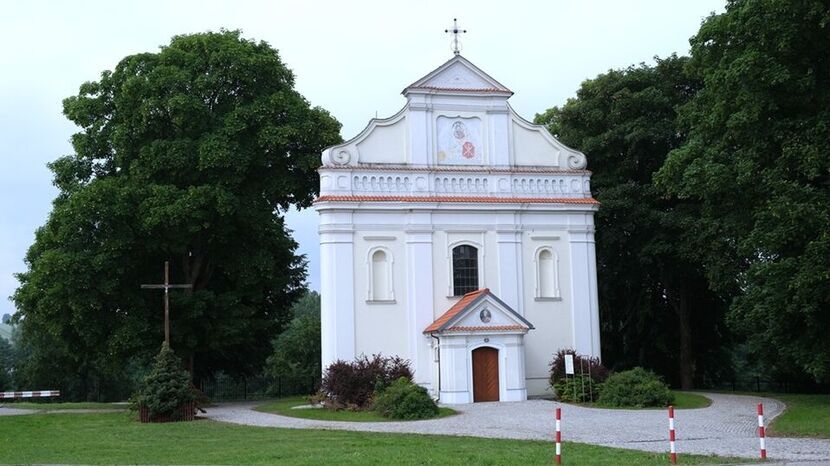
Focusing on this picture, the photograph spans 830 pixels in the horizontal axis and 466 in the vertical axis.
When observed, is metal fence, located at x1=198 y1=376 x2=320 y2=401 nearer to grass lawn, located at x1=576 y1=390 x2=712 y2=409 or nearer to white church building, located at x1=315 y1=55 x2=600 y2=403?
white church building, located at x1=315 y1=55 x2=600 y2=403

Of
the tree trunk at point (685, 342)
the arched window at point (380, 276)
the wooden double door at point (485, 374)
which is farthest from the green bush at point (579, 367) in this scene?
the tree trunk at point (685, 342)

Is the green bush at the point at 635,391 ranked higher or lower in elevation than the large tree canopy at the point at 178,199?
lower

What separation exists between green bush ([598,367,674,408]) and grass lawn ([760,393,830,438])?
370 centimetres

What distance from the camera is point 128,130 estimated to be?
116 ft

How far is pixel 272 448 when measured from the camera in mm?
17703

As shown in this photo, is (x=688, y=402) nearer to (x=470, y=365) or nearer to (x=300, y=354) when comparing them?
(x=470, y=365)

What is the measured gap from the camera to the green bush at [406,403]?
26188mm

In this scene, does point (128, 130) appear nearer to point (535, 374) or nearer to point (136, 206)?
point (136, 206)

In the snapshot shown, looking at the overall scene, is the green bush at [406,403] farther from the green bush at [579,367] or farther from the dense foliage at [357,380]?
the green bush at [579,367]

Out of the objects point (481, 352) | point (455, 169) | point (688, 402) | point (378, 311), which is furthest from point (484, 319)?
point (688, 402)

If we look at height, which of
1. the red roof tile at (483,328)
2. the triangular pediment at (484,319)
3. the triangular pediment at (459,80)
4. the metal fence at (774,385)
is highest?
the triangular pediment at (459,80)

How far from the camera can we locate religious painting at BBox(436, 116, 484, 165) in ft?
114

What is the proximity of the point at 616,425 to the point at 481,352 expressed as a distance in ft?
33.0

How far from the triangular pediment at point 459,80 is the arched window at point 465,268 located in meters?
5.97
